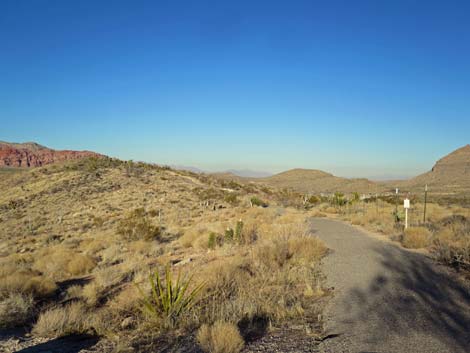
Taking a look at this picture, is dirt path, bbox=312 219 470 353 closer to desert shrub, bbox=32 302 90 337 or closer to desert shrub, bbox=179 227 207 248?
desert shrub, bbox=32 302 90 337

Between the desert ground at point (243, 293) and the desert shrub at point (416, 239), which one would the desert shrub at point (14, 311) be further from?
the desert shrub at point (416, 239)

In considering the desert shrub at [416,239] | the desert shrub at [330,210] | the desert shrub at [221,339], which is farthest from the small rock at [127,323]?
the desert shrub at [330,210]

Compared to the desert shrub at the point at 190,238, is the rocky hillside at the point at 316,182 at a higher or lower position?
higher

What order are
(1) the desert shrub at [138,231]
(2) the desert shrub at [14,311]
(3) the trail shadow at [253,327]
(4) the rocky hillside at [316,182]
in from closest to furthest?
(3) the trail shadow at [253,327] → (2) the desert shrub at [14,311] → (1) the desert shrub at [138,231] → (4) the rocky hillside at [316,182]

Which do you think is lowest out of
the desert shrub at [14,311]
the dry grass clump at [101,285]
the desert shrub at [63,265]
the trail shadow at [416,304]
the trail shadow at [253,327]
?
the desert shrub at [63,265]

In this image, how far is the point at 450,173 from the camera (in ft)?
232

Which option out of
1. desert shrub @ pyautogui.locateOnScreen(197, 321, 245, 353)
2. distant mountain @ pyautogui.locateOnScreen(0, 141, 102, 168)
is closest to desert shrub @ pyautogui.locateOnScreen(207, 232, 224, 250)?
desert shrub @ pyautogui.locateOnScreen(197, 321, 245, 353)

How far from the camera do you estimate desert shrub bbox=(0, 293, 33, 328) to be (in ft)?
22.1

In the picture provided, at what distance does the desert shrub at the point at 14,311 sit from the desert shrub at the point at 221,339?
4330mm

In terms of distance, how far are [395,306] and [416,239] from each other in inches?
281

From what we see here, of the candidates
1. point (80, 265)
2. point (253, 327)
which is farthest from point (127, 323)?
point (80, 265)

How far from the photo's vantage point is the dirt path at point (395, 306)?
14.8 feet

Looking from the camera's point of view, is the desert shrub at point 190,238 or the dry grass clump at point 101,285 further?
the desert shrub at point 190,238

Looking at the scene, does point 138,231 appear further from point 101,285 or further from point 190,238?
point 101,285
